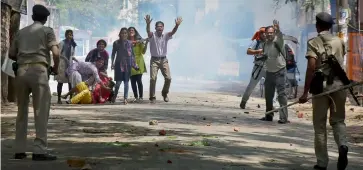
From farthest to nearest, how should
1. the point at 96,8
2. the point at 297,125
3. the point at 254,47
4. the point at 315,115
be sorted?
the point at 96,8
the point at 254,47
the point at 297,125
the point at 315,115

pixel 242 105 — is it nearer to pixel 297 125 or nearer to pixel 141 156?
pixel 297 125

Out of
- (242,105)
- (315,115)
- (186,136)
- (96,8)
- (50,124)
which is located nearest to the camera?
(315,115)

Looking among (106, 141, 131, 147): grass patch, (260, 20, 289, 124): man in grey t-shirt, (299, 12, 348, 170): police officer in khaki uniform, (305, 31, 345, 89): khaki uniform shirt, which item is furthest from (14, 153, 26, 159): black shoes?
(260, 20, 289, 124): man in grey t-shirt

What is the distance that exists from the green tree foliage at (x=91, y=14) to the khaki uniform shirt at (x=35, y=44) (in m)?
66.5

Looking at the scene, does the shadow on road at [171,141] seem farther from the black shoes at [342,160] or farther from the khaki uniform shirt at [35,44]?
the khaki uniform shirt at [35,44]

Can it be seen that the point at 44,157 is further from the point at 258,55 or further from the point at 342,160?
the point at 258,55

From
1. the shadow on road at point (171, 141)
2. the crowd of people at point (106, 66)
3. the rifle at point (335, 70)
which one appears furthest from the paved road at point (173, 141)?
the crowd of people at point (106, 66)

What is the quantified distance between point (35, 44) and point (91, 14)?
251ft

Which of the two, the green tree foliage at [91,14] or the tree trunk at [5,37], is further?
the green tree foliage at [91,14]

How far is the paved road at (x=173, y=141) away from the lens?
8.33 meters

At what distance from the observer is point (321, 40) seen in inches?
339

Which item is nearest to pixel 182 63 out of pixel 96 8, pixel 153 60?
pixel 96 8

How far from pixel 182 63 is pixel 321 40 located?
6306 centimetres

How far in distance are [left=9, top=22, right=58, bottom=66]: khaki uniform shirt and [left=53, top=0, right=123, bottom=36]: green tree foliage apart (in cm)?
6652
